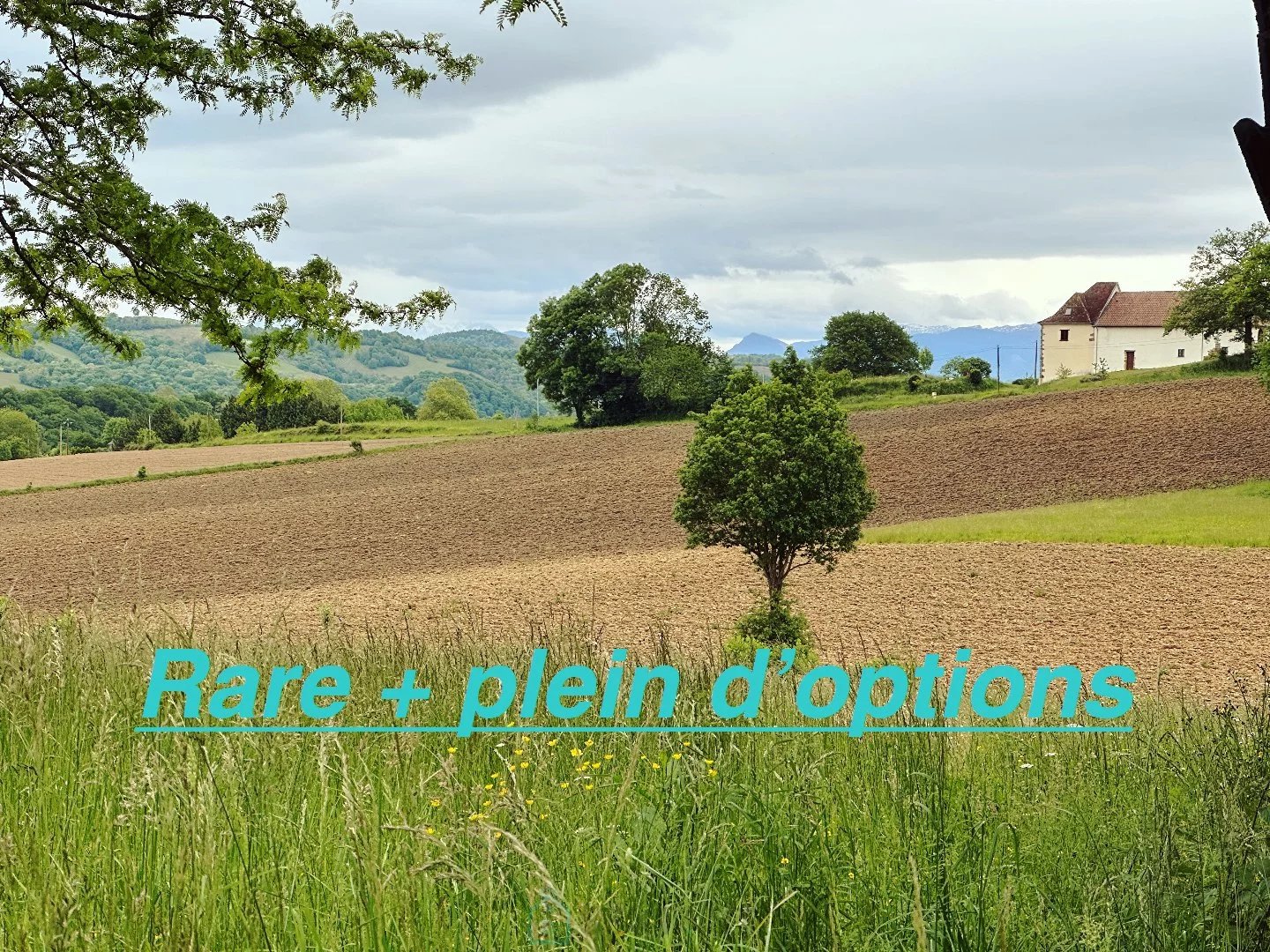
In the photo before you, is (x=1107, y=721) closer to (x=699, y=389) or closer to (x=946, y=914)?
(x=946, y=914)

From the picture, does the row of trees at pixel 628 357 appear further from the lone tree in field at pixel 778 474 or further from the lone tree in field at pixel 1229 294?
the lone tree in field at pixel 778 474

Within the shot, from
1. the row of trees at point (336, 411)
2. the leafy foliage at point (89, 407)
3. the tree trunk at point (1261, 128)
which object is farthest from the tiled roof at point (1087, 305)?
the tree trunk at point (1261, 128)

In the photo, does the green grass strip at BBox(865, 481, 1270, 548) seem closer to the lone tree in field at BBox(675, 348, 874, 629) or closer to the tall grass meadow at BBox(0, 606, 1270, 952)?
the lone tree in field at BBox(675, 348, 874, 629)

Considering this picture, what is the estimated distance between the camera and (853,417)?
150ft

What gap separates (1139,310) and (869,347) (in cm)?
1905

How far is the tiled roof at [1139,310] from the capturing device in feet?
252

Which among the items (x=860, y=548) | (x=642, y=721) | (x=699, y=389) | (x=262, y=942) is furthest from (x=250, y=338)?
(x=699, y=389)

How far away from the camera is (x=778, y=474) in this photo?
13.1 m

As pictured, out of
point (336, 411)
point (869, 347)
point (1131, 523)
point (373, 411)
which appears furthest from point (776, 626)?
point (373, 411)

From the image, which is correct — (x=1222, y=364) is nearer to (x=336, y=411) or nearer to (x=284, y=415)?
(x=336, y=411)

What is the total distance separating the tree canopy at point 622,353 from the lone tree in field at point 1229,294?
23345 mm

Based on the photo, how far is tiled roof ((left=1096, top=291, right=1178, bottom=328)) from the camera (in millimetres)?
76812

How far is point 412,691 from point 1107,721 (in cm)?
436

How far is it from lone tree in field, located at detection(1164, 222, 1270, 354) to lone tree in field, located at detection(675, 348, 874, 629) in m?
26.6
